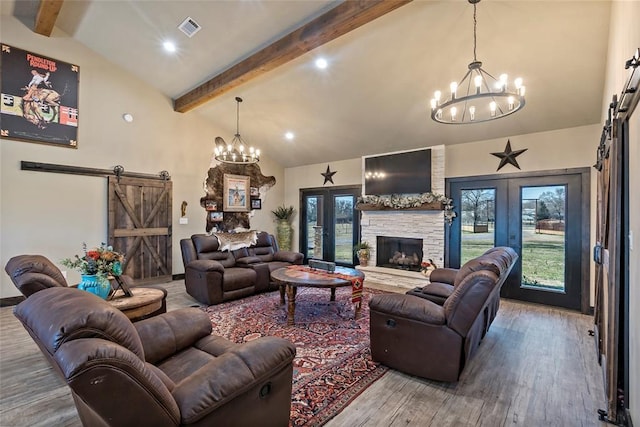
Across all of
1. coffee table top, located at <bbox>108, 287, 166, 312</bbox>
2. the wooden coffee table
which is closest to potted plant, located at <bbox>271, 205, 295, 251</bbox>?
the wooden coffee table

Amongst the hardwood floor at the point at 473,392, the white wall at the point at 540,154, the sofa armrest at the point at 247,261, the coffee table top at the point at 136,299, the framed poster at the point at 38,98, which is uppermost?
the framed poster at the point at 38,98

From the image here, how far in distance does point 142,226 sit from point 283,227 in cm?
343

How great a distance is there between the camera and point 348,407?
2.16 metres

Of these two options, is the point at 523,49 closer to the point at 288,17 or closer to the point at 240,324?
the point at 288,17

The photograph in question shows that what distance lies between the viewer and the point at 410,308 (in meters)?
2.56

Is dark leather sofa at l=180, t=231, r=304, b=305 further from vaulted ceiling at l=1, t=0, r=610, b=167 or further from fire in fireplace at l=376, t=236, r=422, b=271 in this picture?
vaulted ceiling at l=1, t=0, r=610, b=167

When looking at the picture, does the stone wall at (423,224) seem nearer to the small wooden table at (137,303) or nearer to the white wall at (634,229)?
the white wall at (634,229)

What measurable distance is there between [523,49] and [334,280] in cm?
357

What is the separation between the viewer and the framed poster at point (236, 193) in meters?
7.15

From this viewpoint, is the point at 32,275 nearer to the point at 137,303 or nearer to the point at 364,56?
the point at 137,303

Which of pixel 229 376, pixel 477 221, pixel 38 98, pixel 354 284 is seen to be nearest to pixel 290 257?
pixel 354 284

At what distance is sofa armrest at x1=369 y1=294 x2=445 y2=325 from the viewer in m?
2.45

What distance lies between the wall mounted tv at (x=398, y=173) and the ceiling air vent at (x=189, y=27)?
13.0 feet

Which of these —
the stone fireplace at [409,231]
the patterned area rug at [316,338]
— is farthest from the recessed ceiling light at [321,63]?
the patterned area rug at [316,338]
